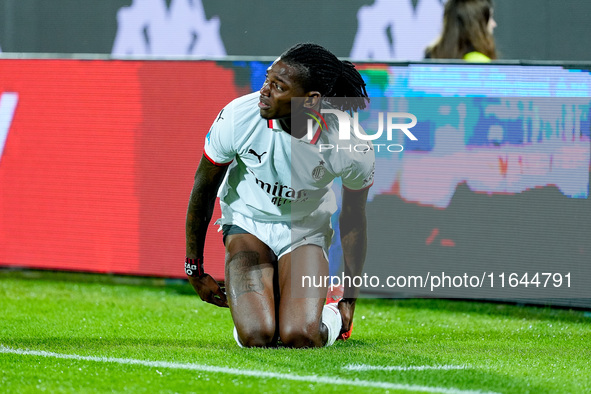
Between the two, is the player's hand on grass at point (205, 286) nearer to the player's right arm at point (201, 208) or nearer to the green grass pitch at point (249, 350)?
the player's right arm at point (201, 208)

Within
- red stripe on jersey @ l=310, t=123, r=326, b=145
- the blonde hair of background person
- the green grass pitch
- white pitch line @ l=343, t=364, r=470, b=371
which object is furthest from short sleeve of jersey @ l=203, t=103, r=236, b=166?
the blonde hair of background person

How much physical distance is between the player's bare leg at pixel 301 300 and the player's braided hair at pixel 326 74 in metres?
0.81

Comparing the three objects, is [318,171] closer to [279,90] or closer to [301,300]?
[279,90]

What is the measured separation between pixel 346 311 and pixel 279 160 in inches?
36.5

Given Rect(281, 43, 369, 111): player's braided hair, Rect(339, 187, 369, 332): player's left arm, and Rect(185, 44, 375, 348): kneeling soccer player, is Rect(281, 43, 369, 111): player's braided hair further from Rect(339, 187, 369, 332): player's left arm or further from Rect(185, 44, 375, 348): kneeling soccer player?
Rect(339, 187, 369, 332): player's left arm

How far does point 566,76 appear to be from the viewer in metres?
5.48

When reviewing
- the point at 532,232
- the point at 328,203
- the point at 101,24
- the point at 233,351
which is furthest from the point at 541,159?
the point at 101,24

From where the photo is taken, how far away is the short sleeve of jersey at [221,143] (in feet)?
14.3

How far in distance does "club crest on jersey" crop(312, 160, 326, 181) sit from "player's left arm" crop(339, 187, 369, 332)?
21cm

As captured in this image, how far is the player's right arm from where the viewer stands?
14.5 feet

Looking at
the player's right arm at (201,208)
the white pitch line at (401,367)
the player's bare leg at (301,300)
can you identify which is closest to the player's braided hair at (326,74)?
the player's right arm at (201,208)

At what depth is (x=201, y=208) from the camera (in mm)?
4441

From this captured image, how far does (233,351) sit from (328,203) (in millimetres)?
970

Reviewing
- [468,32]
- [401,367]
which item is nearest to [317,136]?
[401,367]
